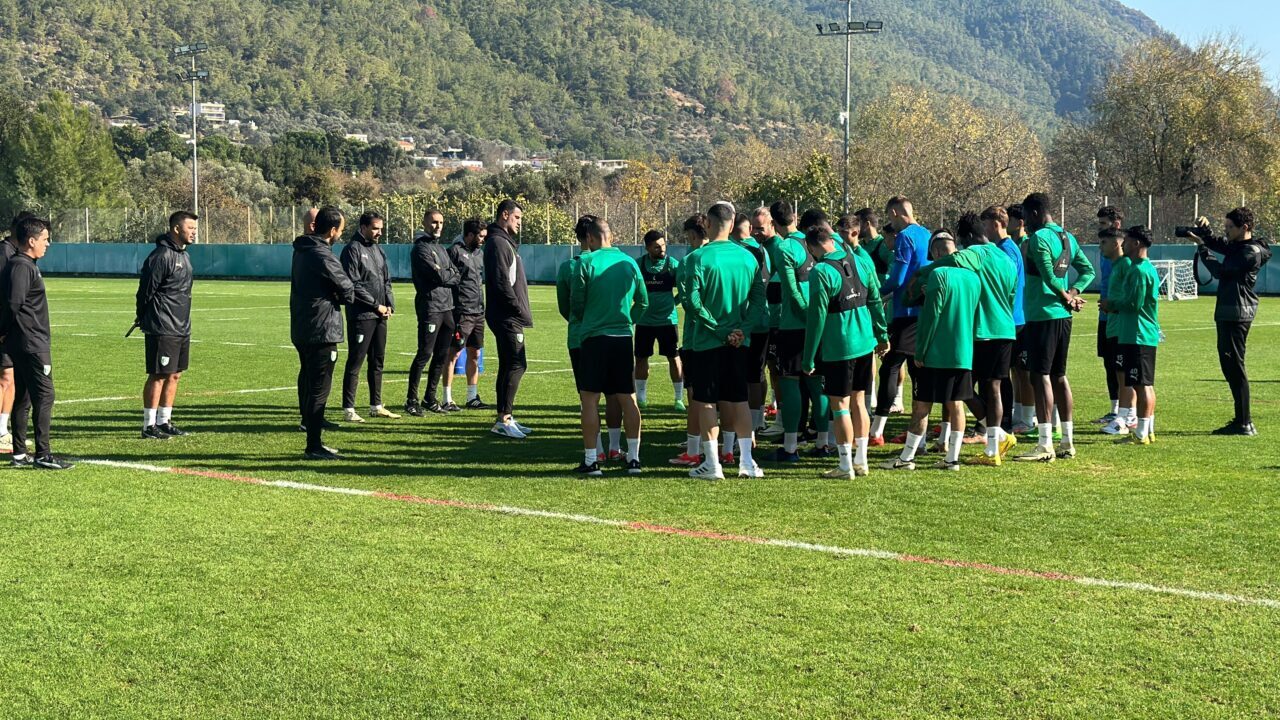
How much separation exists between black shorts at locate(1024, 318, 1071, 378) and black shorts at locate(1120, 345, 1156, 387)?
723 mm

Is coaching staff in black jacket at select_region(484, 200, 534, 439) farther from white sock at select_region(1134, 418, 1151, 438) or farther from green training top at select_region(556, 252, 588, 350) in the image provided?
white sock at select_region(1134, 418, 1151, 438)

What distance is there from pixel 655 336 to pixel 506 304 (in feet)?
7.25

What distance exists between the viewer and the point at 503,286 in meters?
13.0

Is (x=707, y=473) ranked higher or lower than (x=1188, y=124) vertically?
lower

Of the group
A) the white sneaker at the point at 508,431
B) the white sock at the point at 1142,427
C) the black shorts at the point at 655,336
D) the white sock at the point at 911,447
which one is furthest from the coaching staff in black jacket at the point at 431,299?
the white sock at the point at 1142,427

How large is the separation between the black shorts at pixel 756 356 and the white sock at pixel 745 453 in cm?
73

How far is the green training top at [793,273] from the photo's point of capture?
10875 mm

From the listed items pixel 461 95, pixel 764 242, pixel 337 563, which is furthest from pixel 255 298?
pixel 461 95

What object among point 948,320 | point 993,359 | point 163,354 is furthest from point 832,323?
point 163,354

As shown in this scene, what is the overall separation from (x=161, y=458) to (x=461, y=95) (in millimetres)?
189034

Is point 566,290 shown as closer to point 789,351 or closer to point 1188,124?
point 789,351

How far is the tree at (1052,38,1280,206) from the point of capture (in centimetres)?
7450

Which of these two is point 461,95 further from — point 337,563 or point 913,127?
point 337,563

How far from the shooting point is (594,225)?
10703 mm
